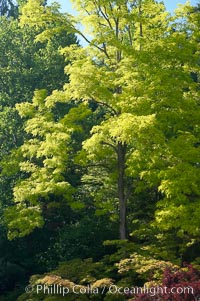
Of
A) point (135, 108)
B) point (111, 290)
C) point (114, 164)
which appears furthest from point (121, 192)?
point (111, 290)

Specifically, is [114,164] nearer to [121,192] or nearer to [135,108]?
[121,192]

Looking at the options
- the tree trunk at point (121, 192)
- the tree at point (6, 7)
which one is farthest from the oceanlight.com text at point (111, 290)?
the tree at point (6, 7)

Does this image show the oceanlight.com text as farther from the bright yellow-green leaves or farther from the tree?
the tree

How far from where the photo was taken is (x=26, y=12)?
526 inches

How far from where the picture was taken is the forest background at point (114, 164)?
10.7 meters

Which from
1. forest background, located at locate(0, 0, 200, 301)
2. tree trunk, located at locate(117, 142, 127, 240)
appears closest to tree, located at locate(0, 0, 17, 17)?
forest background, located at locate(0, 0, 200, 301)

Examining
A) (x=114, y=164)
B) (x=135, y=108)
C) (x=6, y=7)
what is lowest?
(x=114, y=164)

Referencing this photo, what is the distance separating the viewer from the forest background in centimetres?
1070

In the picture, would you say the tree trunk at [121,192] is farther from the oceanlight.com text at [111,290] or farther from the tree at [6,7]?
the tree at [6,7]

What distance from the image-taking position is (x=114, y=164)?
13.9 metres

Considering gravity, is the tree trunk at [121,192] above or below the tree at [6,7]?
below

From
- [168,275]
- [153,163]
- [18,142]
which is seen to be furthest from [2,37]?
[168,275]

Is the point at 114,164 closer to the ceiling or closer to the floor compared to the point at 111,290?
closer to the ceiling

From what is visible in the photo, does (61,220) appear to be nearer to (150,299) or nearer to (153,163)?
(153,163)
